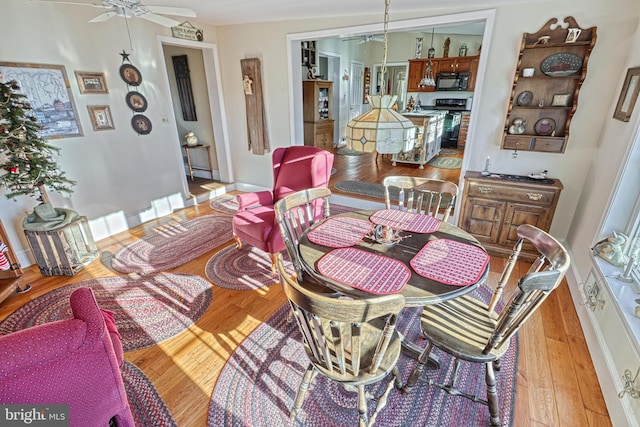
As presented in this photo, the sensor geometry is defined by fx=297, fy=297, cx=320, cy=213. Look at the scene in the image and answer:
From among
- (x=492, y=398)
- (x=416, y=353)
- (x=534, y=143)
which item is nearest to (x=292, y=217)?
(x=416, y=353)

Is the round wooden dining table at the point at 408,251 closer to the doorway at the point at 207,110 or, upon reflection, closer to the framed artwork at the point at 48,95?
the framed artwork at the point at 48,95

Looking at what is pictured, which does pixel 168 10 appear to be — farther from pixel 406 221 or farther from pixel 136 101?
pixel 406 221

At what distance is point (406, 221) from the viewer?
207 centimetres

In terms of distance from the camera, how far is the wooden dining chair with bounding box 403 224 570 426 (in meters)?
1.20

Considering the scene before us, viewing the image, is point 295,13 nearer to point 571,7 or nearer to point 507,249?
point 571,7

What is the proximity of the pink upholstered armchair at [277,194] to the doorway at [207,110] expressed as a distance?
1744 millimetres

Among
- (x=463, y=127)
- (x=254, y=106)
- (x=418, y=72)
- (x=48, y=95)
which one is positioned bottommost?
(x=463, y=127)

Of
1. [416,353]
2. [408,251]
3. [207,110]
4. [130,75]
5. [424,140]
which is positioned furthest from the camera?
[424,140]

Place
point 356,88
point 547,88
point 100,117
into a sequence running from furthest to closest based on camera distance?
1. point 356,88
2. point 100,117
3. point 547,88

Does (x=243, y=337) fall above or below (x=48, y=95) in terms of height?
below

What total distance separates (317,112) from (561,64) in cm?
426

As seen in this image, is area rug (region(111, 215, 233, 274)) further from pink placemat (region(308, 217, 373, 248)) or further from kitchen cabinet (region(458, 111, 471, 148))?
kitchen cabinet (region(458, 111, 471, 148))

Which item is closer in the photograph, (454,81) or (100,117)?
(100,117)

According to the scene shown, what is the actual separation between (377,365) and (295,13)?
369 cm
